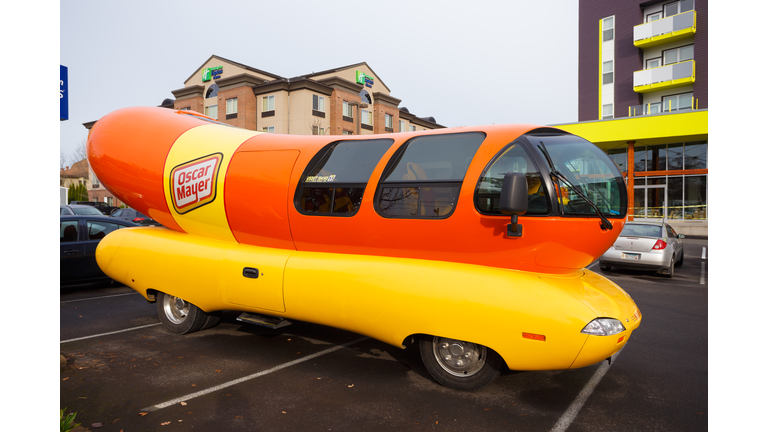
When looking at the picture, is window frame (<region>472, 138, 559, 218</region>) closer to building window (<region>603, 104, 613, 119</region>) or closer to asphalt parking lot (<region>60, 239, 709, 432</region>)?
asphalt parking lot (<region>60, 239, 709, 432</region>)

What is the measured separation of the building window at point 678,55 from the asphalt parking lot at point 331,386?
2973 cm

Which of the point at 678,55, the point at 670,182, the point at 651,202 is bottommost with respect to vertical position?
the point at 651,202

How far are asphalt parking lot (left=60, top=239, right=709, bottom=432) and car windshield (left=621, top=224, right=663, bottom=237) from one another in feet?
18.5

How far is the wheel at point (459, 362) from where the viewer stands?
173 inches

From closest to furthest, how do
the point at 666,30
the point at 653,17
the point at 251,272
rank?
the point at 251,272
the point at 666,30
the point at 653,17

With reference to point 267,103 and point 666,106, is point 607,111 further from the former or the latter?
point 267,103

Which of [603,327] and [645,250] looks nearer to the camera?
→ [603,327]

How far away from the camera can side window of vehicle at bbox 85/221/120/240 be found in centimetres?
967

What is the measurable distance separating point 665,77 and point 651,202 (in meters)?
8.53

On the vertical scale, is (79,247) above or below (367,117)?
below

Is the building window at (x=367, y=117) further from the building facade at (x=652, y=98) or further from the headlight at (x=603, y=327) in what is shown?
the headlight at (x=603, y=327)

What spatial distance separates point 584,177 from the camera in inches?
172

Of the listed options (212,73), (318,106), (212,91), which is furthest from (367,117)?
(212,73)

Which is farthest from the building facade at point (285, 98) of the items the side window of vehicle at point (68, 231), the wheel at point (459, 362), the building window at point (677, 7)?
the wheel at point (459, 362)
